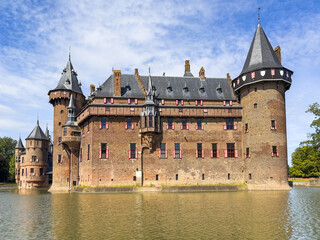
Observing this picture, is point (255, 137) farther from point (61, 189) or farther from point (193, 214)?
point (61, 189)

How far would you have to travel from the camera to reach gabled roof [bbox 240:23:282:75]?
141 ft

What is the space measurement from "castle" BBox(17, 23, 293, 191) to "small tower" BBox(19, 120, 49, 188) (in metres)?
22.8

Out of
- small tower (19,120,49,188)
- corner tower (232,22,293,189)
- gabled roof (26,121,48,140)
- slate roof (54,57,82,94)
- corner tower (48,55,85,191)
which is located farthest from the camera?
gabled roof (26,121,48,140)

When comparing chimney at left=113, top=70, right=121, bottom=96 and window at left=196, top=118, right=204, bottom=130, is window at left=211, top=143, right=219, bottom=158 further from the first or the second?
chimney at left=113, top=70, right=121, bottom=96

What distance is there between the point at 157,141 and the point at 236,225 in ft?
88.8

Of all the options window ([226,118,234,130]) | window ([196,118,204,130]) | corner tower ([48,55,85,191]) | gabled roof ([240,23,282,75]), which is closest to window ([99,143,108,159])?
corner tower ([48,55,85,191])

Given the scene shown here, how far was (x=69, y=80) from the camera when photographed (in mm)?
51406

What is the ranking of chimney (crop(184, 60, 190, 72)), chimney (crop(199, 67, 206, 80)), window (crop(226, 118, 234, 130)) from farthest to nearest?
chimney (crop(184, 60, 190, 72)) → chimney (crop(199, 67, 206, 80)) → window (crop(226, 118, 234, 130))

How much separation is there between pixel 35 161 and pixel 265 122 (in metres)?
45.3

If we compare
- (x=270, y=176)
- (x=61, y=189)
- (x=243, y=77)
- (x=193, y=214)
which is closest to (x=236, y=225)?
(x=193, y=214)

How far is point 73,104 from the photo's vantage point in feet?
161

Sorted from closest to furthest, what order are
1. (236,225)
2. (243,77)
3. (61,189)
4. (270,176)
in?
(236,225) < (270,176) < (243,77) < (61,189)

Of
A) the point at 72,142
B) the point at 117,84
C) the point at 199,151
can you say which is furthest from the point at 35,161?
the point at 199,151

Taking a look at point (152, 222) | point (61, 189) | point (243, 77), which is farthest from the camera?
point (61, 189)
